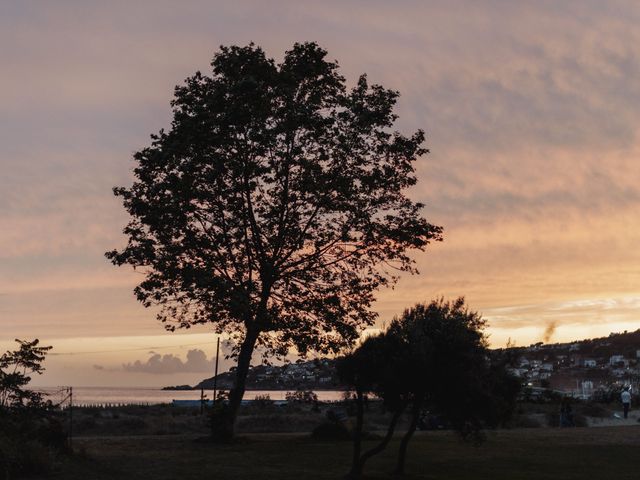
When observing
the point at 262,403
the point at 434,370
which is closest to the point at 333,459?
the point at 434,370

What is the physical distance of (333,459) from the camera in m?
36.9

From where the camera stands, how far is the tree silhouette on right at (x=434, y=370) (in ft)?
93.6

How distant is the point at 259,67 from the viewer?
45.3 meters

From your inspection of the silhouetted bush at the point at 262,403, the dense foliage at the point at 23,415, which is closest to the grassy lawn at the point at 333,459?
the dense foliage at the point at 23,415

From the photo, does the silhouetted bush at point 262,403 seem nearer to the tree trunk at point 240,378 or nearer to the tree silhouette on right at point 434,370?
the tree trunk at point 240,378

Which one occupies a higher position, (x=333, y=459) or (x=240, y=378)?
(x=240, y=378)

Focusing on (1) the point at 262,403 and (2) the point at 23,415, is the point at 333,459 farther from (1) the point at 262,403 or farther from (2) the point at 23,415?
(1) the point at 262,403

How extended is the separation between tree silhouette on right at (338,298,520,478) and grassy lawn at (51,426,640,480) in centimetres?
331

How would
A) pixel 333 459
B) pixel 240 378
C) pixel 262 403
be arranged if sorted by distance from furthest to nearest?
pixel 262 403 < pixel 240 378 < pixel 333 459

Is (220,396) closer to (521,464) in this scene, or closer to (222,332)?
(222,332)

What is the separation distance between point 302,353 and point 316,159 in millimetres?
10650

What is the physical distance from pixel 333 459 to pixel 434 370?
10382 millimetres

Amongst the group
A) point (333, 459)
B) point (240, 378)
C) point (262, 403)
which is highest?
point (240, 378)

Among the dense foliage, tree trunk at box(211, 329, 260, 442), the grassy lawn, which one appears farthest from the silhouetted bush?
the dense foliage
